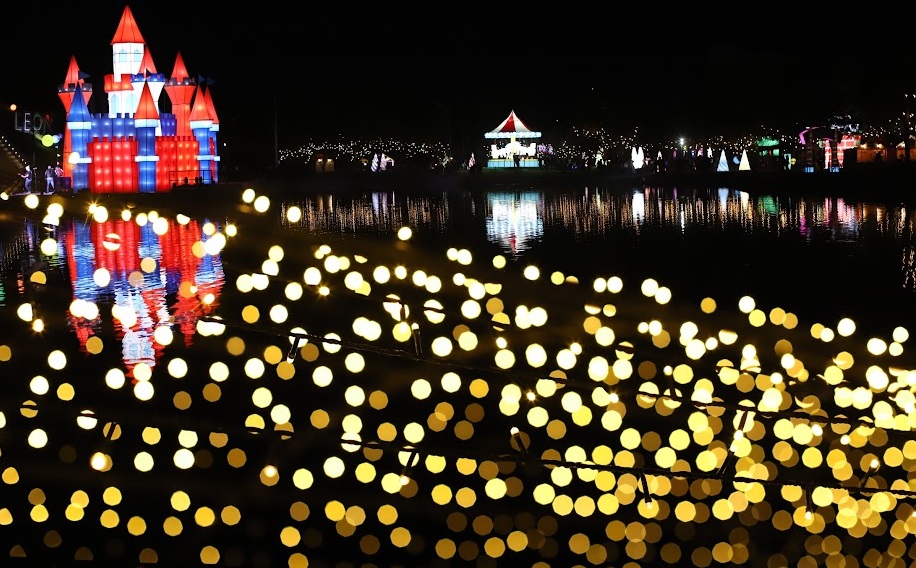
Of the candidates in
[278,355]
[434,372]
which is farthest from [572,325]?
[278,355]

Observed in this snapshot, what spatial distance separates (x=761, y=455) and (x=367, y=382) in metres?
2.71

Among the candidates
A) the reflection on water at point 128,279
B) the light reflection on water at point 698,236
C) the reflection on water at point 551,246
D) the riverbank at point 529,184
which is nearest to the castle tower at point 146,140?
the riverbank at point 529,184

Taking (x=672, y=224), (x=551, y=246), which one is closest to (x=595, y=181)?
(x=672, y=224)

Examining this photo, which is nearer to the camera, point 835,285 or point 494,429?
point 494,429

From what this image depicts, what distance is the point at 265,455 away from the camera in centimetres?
584

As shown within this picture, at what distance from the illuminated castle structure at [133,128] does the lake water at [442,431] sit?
91.8ft

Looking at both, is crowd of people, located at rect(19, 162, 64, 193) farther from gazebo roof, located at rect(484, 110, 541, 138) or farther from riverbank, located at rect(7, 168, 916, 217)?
gazebo roof, located at rect(484, 110, 541, 138)

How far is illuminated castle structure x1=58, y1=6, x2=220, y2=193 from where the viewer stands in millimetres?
37656

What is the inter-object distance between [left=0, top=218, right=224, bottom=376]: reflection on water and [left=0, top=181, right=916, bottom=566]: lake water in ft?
0.22

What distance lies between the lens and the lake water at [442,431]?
4746 millimetres

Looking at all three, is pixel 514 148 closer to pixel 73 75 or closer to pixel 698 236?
pixel 73 75

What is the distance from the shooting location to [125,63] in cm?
3972

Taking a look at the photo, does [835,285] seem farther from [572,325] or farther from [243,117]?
[243,117]

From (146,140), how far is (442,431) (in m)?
33.4
